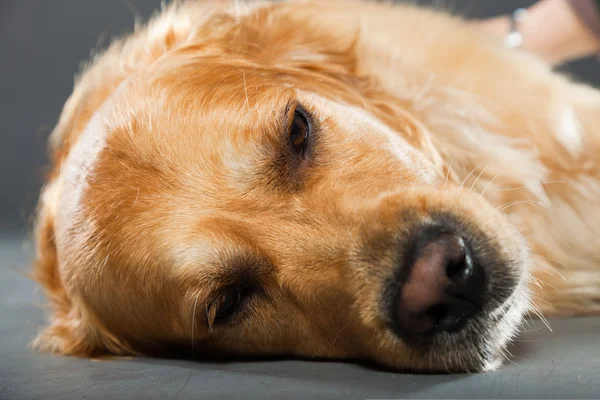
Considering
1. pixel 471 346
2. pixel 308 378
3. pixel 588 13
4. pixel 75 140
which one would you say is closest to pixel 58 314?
pixel 75 140

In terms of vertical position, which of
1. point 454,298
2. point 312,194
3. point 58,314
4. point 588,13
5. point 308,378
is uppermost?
point 312,194

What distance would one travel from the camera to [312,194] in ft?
7.03

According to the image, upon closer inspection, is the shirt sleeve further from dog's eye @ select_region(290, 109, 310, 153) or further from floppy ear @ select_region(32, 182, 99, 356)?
floppy ear @ select_region(32, 182, 99, 356)

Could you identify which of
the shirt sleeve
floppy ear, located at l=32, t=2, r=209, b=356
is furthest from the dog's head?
A: the shirt sleeve

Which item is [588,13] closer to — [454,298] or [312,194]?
[312,194]

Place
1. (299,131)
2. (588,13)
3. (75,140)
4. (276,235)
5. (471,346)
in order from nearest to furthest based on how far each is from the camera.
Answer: (471,346)
(276,235)
(299,131)
(75,140)
(588,13)

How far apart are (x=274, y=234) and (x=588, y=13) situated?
2.90m

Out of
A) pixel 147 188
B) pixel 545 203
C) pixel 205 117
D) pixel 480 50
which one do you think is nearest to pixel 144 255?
pixel 147 188

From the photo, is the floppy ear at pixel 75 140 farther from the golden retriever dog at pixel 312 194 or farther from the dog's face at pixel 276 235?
the dog's face at pixel 276 235

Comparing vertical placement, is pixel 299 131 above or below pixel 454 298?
above

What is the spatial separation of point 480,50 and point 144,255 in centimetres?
181

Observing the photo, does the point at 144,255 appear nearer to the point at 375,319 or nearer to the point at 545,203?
the point at 375,319

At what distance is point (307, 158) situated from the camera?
223cm

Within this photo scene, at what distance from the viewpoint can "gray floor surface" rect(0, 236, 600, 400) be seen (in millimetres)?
1701
